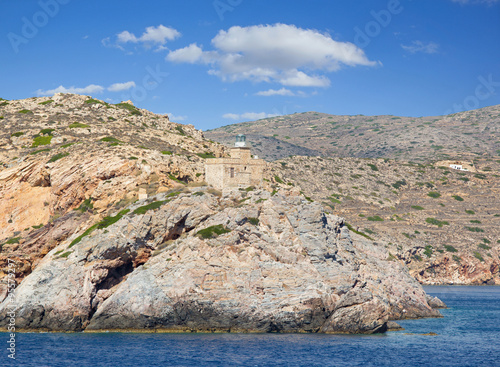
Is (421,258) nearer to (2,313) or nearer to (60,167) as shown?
(60,167)

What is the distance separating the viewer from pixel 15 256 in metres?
70.1

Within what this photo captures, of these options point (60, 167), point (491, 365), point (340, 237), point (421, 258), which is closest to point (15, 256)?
point (60, 167)

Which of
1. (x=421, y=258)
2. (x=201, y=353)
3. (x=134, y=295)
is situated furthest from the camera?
(x=421, y=258)

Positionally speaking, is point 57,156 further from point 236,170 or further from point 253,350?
point 253,350

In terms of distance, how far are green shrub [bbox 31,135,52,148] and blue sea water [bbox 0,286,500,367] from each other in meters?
42.1

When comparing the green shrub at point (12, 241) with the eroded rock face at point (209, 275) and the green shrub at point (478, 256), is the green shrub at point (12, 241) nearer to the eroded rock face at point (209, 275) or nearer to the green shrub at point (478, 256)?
the eroded rock face at point (209, 275)

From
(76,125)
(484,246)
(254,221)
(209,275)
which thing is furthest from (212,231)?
(484,246)

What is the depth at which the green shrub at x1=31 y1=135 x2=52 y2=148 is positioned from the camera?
93.4 meters

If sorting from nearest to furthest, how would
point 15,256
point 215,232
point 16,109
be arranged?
point 215,232 < point 15,256 < point 16,109

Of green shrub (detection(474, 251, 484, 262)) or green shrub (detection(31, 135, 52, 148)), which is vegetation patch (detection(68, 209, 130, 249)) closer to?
green shrub (detection(31, 135, 52, 148))

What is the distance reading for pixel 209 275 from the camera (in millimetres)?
59062

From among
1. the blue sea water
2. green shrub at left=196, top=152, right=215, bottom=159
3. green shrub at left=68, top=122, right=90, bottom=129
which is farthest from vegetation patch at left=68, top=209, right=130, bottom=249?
green shrub at left=68, top=122, right=90, bottom=129

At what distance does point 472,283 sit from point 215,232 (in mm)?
99277

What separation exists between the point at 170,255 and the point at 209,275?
249 inches
